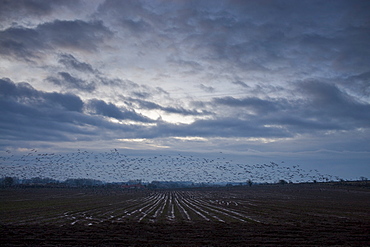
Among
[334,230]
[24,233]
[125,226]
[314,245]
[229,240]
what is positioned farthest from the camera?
[125,226]

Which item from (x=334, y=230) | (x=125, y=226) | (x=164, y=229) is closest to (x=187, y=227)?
(x=164, y=229)

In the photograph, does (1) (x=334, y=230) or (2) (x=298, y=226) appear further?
(2) (x=298, y=226)

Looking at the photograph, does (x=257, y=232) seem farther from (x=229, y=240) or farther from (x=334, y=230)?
(x=334, y=230)

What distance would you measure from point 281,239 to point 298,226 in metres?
6.87

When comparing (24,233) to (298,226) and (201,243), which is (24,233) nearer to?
(201,243)

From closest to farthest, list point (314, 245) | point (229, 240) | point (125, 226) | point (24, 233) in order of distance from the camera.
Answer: point (314, 245), point (229, 240), point (24, 233), point (125, 226)

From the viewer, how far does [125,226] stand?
958 inches

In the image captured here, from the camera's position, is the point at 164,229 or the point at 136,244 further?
the point at 164,229

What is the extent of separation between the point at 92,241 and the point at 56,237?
3065 mm

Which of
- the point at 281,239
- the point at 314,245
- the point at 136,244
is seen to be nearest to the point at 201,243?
the point at 136,244

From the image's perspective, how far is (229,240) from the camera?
18.6 metres

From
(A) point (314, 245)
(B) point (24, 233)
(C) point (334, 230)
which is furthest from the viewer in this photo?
(C) point (334, 230)

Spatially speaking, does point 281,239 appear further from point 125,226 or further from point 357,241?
point 125,226

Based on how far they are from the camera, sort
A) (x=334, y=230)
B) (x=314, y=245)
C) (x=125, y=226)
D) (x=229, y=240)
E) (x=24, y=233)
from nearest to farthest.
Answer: (x=314, y=245) < (x=229, y=240) < (x=24, y=233) < (x=334, y=230) < (x=125, y=226)
